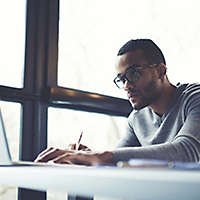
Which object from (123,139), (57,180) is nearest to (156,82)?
(123,139)

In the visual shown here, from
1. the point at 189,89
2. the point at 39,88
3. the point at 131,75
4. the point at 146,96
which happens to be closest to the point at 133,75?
the point at 131,75

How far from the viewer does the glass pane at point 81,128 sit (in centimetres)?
200

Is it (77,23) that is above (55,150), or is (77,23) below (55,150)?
above

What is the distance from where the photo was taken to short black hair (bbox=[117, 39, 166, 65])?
5.90 ft

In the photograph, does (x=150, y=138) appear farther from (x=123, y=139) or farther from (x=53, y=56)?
(x=53, y=56)

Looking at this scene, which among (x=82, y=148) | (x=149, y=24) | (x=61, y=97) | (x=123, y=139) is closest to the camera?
(x=82, y=148)

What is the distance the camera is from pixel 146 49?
1819 mm

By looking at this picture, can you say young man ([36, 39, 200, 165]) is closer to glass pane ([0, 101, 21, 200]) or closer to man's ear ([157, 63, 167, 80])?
man's ear ([157, 63, 167, 80])

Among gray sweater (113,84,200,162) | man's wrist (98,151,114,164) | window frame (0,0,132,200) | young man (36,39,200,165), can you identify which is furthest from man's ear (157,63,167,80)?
man's wrist (98,151,114,164)

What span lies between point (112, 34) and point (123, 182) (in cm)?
211

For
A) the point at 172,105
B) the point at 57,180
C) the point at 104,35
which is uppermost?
the point at 104,35

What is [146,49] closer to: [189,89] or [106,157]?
[189,89]

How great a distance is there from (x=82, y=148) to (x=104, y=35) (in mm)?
993

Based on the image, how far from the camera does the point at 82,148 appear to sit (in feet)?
5.28
